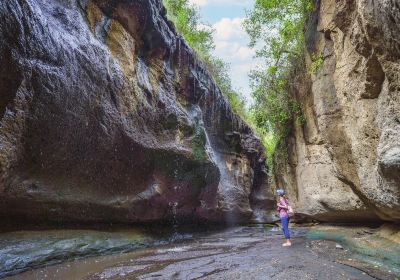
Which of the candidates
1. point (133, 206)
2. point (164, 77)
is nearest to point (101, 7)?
point (164, 77)

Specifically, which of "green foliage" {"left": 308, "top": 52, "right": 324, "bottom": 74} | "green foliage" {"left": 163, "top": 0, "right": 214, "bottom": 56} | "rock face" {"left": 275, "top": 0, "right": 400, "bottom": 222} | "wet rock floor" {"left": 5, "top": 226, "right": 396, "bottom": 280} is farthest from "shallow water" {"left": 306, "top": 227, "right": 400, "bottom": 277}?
"green foliage" {"left": 163, "top": 0, "right": 214, "bottom": 56}

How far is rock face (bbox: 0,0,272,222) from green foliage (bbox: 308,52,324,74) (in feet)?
17.0

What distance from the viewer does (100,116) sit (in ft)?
30.1

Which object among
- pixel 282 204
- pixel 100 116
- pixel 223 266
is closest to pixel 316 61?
pixel 282 204

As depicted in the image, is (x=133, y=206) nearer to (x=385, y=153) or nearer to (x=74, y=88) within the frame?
(x=74, y=88)

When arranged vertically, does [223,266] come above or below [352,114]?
below

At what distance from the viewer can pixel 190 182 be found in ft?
43.9

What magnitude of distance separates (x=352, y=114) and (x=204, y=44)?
51.9 ft

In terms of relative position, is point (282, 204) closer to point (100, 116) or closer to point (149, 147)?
point (149, 147)

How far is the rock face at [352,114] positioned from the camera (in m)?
6.45

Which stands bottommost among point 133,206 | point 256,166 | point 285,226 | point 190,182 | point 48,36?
point 285,226

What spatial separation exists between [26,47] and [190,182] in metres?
8.28

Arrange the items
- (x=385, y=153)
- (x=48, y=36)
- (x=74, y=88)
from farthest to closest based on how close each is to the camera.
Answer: (x=74, y=88)
(x=48, y=36)
(x=385, y=153)

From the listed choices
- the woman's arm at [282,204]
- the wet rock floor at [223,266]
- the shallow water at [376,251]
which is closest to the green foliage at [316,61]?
the woman's arm at [282,204]
